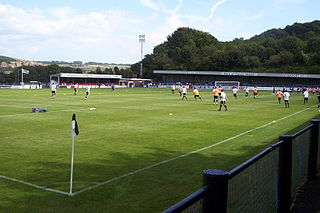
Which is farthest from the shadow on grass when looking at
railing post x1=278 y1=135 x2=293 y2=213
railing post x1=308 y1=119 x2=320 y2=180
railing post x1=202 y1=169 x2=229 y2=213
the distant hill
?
the distant hill

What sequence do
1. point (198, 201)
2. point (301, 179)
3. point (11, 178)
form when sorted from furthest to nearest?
point (11, 178) < point (301, 179) < point (198, 201)

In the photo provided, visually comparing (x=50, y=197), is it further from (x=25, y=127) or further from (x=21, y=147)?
(x=25, y=127)

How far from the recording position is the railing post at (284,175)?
5.75m

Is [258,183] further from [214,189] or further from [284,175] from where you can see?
[214,189]

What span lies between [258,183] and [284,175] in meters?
0.85

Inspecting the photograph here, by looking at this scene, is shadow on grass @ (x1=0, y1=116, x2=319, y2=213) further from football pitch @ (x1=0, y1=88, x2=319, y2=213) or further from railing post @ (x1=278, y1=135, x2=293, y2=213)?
railing post @ (x1=278, y1=135, x2=293, y2=213)

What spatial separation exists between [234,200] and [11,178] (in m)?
5.92

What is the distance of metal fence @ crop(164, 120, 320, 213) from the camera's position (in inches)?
124

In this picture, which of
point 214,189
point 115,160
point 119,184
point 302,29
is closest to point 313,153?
point 119,184

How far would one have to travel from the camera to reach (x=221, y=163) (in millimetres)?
10500

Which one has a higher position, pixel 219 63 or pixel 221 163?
pixel 219 63

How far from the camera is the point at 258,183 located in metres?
5.28

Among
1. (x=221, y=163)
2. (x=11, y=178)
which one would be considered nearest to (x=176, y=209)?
(x=11, y=178)

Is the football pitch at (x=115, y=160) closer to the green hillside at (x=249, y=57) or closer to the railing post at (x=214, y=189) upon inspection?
the railing post at (x=214, y=189)
